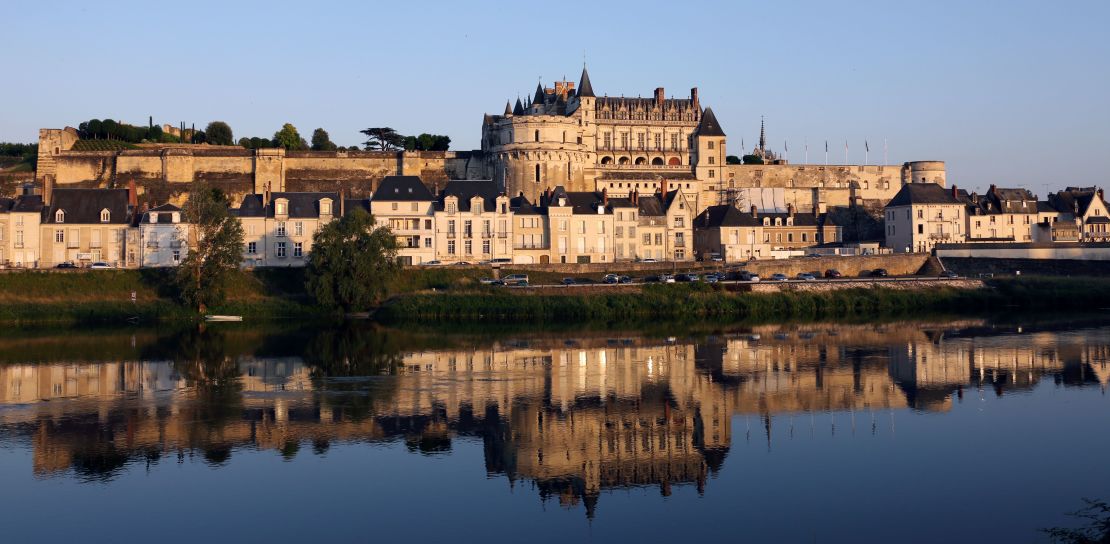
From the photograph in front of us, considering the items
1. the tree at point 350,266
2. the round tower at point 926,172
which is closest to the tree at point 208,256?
the tree at point 350,266

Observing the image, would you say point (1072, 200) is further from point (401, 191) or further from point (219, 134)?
point (219, 134)

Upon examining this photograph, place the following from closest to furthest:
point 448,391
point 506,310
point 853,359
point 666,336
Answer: point 448,391 → point 853,359 → point 666,336 → point 506,310

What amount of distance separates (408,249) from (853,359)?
68.4 ft

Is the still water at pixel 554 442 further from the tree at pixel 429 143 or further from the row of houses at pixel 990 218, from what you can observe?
the tree at pixel 429 143

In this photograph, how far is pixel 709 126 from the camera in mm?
60219

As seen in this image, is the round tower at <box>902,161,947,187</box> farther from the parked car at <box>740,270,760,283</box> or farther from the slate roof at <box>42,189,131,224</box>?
the slate roof at <box>42,189,131,224</box>

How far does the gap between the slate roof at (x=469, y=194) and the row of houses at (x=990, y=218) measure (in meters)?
18.6

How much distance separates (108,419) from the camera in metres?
18.2

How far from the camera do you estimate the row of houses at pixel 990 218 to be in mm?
48719

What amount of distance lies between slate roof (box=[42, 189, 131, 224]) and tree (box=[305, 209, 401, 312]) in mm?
10129

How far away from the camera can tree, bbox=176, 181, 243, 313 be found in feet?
113

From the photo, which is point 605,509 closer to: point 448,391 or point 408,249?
point 448,391

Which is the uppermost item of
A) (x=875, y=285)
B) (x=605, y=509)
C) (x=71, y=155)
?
(x=71, y=155)

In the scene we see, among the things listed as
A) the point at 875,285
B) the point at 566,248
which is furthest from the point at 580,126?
the point at 875,285
